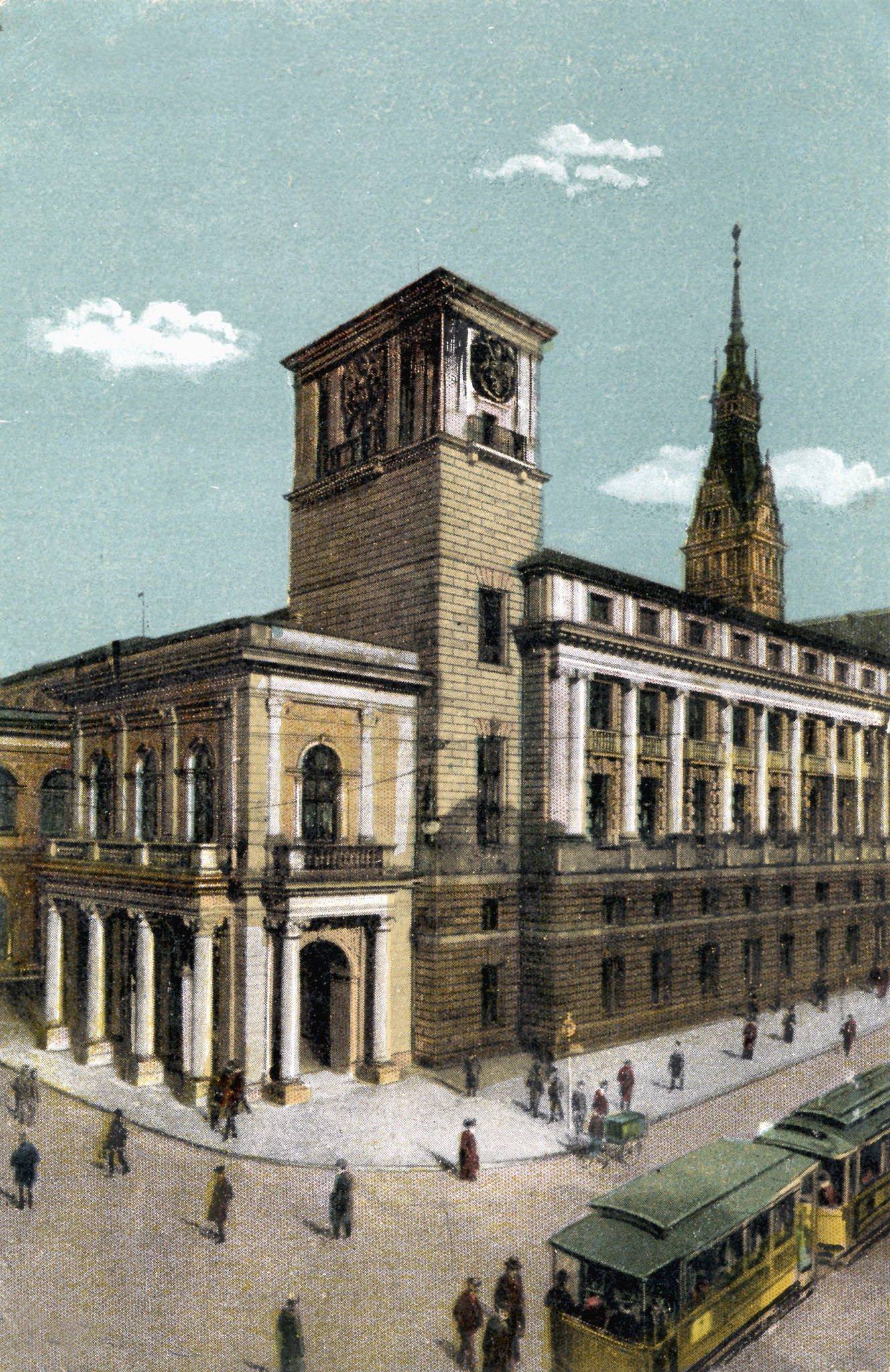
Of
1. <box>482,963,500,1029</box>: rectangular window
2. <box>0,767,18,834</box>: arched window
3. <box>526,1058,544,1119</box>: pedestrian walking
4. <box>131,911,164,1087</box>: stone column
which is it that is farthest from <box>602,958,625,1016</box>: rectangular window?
<box>0,767,18,834</box>: arched window

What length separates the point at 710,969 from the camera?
36438mm

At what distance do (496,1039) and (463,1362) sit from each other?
16.2 m

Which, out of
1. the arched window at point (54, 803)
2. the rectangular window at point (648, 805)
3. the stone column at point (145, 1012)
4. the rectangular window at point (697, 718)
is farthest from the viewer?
the arched window at point (54, 803)

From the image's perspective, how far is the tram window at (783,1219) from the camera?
16.4 meters

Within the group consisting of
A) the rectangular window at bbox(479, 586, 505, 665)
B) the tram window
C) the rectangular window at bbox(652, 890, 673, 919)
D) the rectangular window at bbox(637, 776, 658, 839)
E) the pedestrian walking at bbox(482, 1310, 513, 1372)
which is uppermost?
the rectangular window at bbox(479, 586, 505, 665)

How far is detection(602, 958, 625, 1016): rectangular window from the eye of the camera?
32500 mm

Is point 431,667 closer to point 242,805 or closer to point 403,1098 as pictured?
point 242,805

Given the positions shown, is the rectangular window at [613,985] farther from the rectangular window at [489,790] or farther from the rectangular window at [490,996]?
the rectangular window at [489,790]

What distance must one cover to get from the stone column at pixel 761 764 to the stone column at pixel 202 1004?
22.2m

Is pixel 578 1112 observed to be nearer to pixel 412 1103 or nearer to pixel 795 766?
pixel 412 1103

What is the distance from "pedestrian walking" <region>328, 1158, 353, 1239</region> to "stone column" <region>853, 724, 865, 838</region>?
101ft

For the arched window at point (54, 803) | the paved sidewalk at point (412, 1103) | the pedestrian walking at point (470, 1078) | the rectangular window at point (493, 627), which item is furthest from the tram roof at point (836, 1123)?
the arched window at point (54, 803)

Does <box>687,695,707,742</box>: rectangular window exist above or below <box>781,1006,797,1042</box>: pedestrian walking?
above

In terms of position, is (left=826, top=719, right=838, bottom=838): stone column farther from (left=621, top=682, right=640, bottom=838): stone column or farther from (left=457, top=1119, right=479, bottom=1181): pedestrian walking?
(left=457, top=1119, right=479, bottom=1181): pedestrian walking
